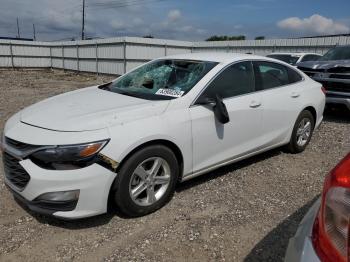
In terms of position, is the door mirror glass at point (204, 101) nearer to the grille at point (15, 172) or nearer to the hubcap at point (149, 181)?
the hubcap at point (149, 181)

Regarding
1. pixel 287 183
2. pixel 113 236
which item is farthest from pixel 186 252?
pixel 287 183

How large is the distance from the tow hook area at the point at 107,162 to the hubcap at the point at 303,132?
3.25 meters

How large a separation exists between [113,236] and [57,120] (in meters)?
1.18

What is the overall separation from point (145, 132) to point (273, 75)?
2.43 meters

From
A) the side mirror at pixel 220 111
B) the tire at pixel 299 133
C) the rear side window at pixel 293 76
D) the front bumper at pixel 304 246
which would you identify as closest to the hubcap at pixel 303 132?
the tire at pixel 299 133

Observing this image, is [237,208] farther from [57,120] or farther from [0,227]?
[0,227]

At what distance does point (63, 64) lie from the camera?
28.3 metres

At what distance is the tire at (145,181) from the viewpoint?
3.13 metres

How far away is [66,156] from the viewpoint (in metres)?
2.88

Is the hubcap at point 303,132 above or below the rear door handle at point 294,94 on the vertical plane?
below

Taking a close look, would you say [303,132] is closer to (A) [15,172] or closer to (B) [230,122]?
(B) [230,122]

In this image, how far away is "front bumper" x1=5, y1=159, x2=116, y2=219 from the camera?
9.41 ft

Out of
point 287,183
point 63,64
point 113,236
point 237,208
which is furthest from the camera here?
point 63,64

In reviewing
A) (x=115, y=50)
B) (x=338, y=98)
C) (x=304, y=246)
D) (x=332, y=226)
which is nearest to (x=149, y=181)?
(x=304, y=246)
